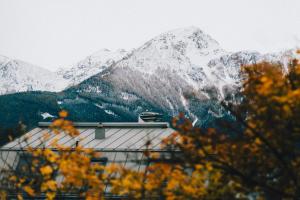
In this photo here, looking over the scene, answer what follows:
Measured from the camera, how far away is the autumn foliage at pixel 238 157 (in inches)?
481

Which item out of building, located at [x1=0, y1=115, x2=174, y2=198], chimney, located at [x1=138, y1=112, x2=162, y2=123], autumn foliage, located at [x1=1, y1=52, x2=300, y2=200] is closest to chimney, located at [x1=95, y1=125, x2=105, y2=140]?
building, located at [x1=0, y1=115, x2=174, y2=198]

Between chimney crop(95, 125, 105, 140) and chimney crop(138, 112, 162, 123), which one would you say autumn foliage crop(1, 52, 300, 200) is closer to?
chimney crop(95, 125, 105, 140)

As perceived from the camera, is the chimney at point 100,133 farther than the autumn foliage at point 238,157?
Yes

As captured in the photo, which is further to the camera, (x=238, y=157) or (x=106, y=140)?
(x=106, y=140)

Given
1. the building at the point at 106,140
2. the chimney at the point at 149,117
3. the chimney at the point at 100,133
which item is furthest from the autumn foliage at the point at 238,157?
the chimney at the point at 149,117

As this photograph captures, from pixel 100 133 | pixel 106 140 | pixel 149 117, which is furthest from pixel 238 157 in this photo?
pixel 149 117

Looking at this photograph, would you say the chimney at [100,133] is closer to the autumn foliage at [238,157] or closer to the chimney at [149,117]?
the chimney at [149,117]

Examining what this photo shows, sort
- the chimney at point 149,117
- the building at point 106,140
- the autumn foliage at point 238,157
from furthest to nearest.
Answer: the chimney at point 149,117, the building at point 106,140, the autumn foliage at point 238,157

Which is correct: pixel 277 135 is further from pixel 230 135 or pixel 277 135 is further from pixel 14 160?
pixel 14 160

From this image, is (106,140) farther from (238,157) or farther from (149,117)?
(238,157)

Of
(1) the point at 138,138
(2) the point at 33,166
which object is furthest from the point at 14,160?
(2) the point at 33,166

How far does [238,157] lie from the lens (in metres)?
13.3

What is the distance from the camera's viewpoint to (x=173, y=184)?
12.7 m

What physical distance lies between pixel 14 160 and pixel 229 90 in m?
26.4
